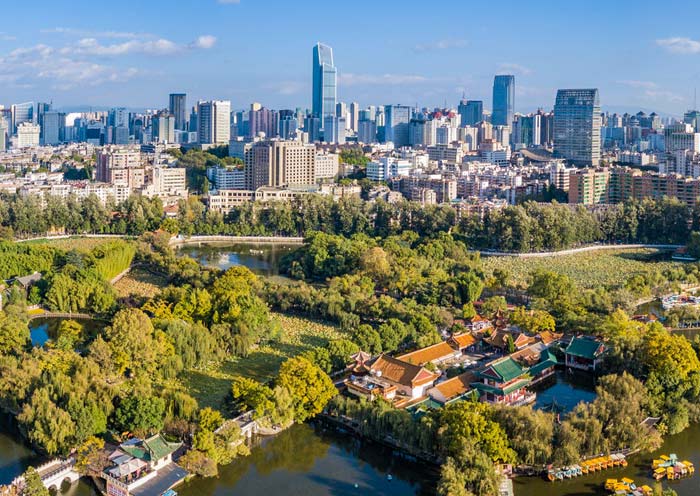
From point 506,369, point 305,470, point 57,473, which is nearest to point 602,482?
point 506,369

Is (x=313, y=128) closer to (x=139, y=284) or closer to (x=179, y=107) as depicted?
(x=179, y=107)

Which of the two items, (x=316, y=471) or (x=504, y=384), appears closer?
(x=316, y=471)

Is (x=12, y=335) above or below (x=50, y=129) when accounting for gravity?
below

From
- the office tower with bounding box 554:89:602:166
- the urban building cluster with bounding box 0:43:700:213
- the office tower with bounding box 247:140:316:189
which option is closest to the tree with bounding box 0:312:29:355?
the urban building cluster with bounding box 0:43:700:213

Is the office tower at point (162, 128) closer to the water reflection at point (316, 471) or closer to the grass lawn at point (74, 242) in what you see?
the grass lawn at point (74, 242)

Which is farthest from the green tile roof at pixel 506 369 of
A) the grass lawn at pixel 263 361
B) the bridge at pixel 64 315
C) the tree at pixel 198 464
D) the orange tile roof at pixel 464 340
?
the bridge at pixel 64 315

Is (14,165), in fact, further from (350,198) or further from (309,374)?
(309,374)

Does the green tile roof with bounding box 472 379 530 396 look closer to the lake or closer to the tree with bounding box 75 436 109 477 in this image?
A: the lake
